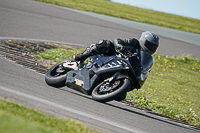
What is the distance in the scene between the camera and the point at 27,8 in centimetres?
1736

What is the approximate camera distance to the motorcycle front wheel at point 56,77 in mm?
6957

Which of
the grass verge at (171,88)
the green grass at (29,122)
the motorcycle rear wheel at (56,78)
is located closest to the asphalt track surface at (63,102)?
the motorcycle rear wheel at (56,78)

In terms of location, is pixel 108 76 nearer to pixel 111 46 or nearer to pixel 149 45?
pixel 111 46

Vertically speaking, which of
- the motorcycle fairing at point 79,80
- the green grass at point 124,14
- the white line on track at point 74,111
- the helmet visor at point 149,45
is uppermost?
the helmet visor at point 149,45

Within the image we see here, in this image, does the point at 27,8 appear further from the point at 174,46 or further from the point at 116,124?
the point at 116,124

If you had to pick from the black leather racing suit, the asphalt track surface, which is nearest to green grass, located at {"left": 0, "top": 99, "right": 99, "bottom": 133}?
the asphalt track surface

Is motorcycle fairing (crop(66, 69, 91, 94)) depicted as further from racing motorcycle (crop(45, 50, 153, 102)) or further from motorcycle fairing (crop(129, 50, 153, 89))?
motorcycle fairing (crop(129, 50, 153, 89))

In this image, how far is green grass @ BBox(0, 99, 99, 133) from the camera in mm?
3584

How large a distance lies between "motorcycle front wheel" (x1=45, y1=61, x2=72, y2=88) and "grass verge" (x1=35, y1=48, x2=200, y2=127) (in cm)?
172

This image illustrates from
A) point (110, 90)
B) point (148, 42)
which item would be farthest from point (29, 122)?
point (148, 42)

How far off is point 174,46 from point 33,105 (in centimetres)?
1291

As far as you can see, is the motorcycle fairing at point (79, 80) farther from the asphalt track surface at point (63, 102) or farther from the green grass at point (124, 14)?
the green grass at point (124, 14)

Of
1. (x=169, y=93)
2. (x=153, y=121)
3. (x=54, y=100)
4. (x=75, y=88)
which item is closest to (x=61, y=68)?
(x=75, y=88)

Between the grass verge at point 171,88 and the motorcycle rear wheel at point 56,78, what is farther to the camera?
the grass verge at point 171,88
